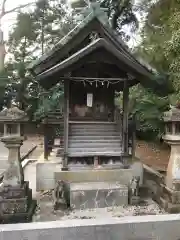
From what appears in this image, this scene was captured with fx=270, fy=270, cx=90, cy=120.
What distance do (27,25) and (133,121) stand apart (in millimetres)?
20358

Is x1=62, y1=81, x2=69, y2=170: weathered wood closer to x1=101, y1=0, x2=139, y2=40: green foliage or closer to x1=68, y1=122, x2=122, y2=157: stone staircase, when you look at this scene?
x1=68, y1=122, x2=122, y2=157: stone staircase

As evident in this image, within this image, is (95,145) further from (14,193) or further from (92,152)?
(14,193)

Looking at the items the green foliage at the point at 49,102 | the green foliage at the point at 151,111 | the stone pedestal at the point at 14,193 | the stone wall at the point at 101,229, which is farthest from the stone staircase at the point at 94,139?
the green foliage at the point at 49,102

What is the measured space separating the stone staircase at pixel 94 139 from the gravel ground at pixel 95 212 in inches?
58.0

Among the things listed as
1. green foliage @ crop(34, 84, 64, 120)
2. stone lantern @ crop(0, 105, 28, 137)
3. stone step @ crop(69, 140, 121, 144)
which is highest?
green foliage @ crop(34, 84, 64, 120)

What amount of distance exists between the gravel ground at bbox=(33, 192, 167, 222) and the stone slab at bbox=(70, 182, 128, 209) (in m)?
0.12

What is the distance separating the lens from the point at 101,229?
10.7ft

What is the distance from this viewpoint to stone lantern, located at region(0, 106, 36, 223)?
545 cm

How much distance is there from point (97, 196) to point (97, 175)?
84 centimetres

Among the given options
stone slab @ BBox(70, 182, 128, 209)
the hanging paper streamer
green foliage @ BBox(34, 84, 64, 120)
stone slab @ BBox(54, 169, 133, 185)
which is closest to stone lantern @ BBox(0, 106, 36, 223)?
stone slab @ BBox(70, 182, 128, 209)

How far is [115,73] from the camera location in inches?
292

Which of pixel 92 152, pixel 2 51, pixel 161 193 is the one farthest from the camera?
pixel 2 51

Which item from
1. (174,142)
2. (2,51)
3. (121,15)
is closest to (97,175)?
(174,142)

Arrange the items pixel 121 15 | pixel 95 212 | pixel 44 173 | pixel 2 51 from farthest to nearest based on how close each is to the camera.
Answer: pixel 2 51, pixel 121 15, pixel 44 173, pixel 95 212
